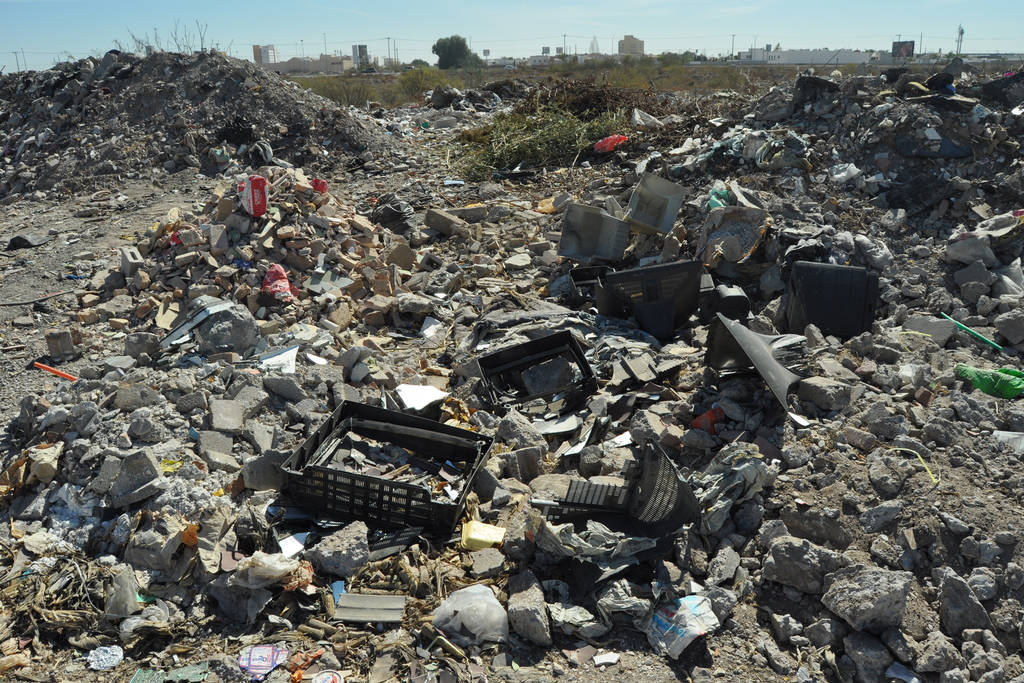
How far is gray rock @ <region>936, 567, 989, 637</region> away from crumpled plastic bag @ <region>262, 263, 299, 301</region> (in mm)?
5192

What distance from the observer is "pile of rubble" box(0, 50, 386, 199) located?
11625 millimetres

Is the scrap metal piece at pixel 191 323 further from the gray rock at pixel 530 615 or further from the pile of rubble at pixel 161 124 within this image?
the pile of rubble at pixel 161 124

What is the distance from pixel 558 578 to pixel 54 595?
7.32ft

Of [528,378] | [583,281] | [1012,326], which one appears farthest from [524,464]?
[1012,326]

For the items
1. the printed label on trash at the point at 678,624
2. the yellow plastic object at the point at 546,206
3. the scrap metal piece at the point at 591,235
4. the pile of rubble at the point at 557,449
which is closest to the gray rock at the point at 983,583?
the pile of rubble at the point at 557,449

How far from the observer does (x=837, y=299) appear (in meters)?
5.14

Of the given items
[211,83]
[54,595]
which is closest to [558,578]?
[54,595]

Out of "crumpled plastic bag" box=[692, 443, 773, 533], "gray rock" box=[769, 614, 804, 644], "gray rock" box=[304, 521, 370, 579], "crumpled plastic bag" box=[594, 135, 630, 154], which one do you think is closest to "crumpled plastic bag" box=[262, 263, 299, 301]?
"gray rock" box=[304, 521, 370, 579]

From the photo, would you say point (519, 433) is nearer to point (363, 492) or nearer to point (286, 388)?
point (363, 492)

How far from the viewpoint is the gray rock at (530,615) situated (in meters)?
2.74

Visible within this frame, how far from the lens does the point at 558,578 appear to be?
304 cm

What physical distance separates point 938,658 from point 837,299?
3133 millimetres

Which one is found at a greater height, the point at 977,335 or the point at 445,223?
the point at 445,223

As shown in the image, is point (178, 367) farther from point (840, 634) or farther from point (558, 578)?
point (840, 634)
